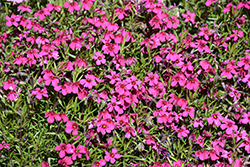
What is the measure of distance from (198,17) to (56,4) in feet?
4.94

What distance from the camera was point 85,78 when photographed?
2650 millimetres

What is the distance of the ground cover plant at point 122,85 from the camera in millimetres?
2467

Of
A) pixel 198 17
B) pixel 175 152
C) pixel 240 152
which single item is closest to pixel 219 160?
pixel 240 152

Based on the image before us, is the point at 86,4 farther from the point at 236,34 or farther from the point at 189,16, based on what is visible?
the point at 236,34

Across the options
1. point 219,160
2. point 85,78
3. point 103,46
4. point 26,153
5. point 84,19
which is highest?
point 84,19

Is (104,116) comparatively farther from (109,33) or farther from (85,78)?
(109,33)

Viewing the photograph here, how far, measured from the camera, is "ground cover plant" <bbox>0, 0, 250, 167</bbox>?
2467 millimetres

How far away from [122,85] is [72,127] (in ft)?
1.99

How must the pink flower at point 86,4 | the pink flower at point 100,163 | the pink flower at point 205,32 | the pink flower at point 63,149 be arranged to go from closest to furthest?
the pink flower at point 63,149, the pink flower at point 100,163, the pink flower at point 86,4, the pink flower at point 205,32

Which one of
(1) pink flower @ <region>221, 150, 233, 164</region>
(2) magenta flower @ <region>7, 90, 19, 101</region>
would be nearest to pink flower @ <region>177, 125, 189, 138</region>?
(1) pink flower @ <region>221, 150, 233, 164</region>

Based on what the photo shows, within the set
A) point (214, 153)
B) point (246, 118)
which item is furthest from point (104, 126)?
point (246, 118)

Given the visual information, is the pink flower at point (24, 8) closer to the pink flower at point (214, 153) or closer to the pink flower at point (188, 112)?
the pink flower at point (188, 112)

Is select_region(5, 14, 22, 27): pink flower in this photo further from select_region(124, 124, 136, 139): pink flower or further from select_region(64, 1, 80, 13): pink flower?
select_region(124, 124, 136, 139): pink flower

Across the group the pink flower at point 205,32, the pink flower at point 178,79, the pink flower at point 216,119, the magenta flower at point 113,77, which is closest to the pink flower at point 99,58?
the magenta flower at point 113,77
